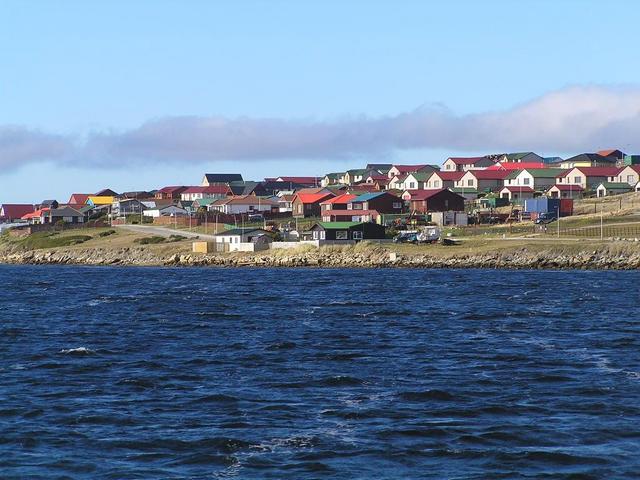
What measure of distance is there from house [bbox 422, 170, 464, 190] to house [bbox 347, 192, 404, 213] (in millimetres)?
26962

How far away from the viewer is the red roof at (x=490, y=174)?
192m

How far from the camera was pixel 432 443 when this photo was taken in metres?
30.0

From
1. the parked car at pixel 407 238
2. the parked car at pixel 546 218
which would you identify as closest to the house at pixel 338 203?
the parked car at pixel 546 218

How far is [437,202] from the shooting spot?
16362 cm

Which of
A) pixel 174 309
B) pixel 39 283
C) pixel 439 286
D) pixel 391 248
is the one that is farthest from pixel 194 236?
pixel 174 309

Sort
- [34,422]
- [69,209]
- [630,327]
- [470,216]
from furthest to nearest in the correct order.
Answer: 1. [69,209]
2. [470,216]
3. [630,327]
4. [34,422]

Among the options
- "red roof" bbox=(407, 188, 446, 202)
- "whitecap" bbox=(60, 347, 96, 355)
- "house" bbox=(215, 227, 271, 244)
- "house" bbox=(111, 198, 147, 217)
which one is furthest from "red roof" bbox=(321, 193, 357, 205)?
"whitecap" bbox=(60, 347, 96, 355)

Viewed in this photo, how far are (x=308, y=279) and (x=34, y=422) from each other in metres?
68.2

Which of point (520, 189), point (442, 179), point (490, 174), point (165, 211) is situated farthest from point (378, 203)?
point (165, 211)

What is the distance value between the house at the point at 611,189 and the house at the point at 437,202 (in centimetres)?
2442

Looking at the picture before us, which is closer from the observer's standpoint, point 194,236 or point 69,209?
point 194,236

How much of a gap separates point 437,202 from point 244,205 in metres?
39.0

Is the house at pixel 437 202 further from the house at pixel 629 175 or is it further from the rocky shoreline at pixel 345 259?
the rocky shoreline at pixel 345 259

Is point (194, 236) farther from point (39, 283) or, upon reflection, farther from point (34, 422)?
point (34, 422)
